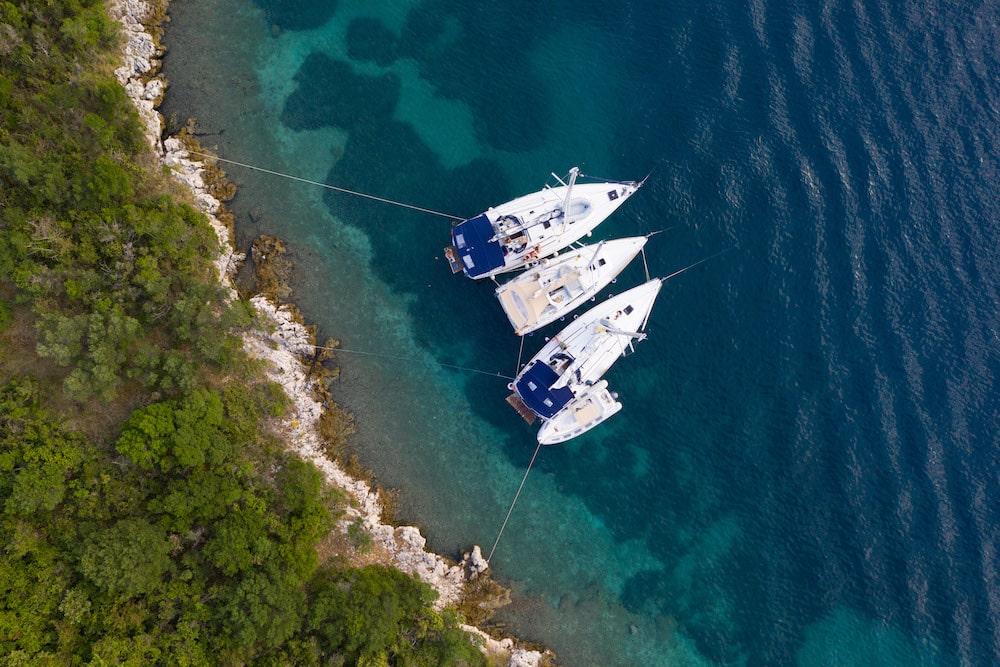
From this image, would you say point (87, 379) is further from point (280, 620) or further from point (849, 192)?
point (849, 192)

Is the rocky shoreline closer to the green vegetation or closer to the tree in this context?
the green vegetation

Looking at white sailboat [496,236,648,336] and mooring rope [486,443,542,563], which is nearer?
white sailboat [496,236,648,336]

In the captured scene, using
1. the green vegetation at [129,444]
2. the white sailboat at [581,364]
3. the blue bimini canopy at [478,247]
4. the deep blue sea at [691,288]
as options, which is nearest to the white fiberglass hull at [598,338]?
the white sailboat at [581,364]

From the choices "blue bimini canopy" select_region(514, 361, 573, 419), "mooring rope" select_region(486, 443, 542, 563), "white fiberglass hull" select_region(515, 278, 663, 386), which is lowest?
"mooring rope" select_region(486, 443, 542, 563)

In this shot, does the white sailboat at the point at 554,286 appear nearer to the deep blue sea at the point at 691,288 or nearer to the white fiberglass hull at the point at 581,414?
the deep blue sea at the point at 691,288

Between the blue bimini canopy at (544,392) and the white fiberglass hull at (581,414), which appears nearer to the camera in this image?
the blue bimini canopy at (544,392)

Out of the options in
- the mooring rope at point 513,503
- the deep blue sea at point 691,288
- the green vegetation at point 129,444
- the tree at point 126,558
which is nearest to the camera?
the tree at point 126,558

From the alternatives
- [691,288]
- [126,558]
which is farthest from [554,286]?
[126,558]

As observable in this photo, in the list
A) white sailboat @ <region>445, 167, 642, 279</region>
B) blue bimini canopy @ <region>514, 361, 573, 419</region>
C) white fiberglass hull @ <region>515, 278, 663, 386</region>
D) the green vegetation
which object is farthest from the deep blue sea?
the green vegetation
